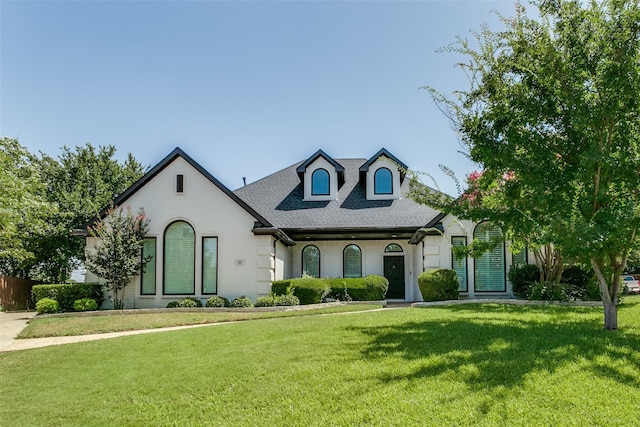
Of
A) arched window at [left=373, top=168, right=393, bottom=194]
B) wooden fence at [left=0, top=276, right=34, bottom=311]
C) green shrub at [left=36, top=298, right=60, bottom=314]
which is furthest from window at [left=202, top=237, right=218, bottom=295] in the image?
wooden fence at [left=0, top=276, right=34, bottom=311]

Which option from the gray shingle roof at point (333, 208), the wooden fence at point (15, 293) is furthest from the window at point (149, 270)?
the wooden fence at point (15, 293)

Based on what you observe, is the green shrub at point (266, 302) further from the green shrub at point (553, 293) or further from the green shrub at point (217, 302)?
the green shrub at point (553, 293)

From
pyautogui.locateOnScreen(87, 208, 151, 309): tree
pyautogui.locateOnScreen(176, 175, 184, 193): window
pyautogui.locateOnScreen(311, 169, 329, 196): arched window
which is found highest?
pyautogui.locateOnScreen(311, 169, 329, 196): arched window

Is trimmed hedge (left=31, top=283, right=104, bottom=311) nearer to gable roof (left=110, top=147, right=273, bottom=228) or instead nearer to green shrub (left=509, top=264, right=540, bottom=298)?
gable roof (left=110, top=147, right=273, bottom=228)

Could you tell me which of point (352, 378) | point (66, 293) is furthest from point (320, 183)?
point (352, 378)

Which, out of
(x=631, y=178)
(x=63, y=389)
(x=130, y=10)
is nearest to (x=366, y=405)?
(x=63, y=389)

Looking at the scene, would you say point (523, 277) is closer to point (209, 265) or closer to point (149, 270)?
point (209, 265)

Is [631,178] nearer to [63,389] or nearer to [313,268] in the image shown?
[63,389]

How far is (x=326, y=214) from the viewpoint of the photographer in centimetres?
2183

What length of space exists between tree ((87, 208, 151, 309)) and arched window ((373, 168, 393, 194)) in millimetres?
10711

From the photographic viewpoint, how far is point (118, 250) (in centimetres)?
1770

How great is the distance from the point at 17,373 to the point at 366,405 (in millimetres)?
6832

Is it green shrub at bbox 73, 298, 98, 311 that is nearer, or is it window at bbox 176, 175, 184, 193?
green shrub at bbox 73, 298, 98, 311

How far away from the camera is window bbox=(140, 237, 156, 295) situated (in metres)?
18.7
